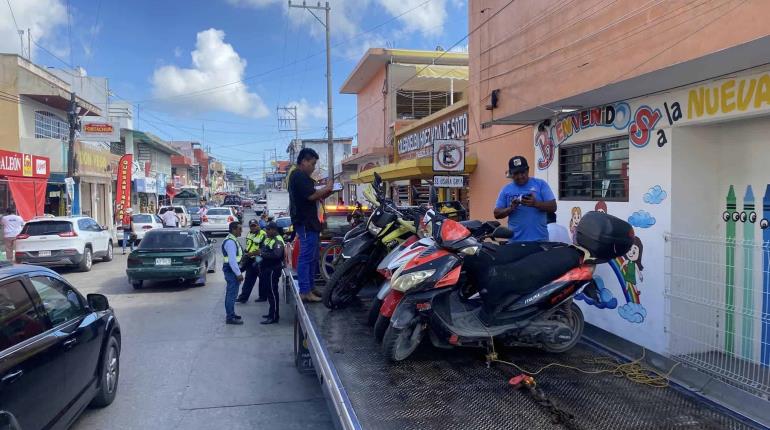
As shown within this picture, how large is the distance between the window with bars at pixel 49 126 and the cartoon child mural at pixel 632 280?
26.9 meters

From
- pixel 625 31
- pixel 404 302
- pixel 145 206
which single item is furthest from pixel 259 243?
pixel 145 206

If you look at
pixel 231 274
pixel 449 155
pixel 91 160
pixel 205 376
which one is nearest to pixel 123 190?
pixel 91 160

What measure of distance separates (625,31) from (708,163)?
1573mm

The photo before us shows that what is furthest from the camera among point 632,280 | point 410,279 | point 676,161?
point 632,280

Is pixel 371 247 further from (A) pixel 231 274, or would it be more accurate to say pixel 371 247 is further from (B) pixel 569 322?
(A) pixel 231 274

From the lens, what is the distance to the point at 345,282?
5.72 meters

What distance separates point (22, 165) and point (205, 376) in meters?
17.4

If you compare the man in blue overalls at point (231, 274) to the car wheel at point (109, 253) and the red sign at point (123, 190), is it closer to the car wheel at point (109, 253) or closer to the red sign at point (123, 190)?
the car wheel at point (109, 253)

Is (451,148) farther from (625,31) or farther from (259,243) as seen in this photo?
(625,31)

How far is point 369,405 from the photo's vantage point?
10.5 feet

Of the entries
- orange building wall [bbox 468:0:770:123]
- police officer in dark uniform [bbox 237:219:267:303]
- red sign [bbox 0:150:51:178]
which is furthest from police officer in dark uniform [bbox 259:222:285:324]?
red sign [bbox 0:150:51:178]

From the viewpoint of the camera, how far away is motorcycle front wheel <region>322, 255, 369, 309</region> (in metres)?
5.64

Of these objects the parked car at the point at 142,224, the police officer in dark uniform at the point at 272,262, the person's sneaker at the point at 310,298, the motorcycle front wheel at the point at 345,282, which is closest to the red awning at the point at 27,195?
the parked car at the point at 142,224

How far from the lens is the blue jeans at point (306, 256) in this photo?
19.9 feet
